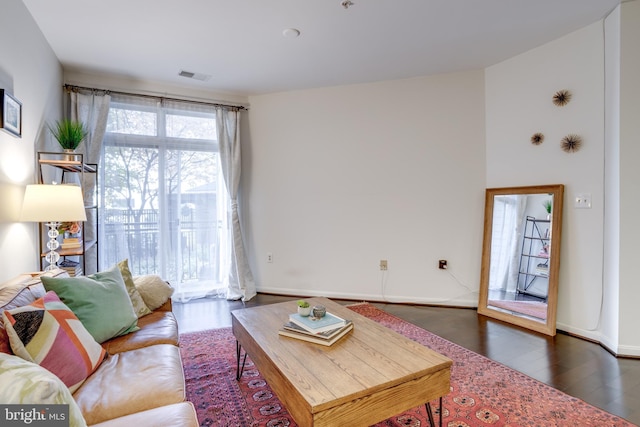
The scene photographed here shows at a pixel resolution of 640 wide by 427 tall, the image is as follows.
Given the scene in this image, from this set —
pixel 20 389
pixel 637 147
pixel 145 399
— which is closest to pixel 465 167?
pixel 637 147

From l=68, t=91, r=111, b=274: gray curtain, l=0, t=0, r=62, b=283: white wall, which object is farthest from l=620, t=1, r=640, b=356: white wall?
l=68, t=91, r=111, b=274: gray curtain

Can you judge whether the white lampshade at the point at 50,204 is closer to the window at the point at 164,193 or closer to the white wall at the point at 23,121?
the white wall at the point at 23,121

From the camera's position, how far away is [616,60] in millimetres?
2578

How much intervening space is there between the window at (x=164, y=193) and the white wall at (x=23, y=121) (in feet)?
2.92

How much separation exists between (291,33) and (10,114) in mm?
2053

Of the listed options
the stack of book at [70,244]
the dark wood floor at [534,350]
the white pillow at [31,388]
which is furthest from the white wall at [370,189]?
the white pillow at [31,388]

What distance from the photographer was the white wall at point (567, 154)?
278 cm

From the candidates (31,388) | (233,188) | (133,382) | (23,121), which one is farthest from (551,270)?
(23,121)

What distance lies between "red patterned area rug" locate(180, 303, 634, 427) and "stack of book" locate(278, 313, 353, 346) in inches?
17.8

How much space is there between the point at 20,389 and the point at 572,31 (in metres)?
4.06

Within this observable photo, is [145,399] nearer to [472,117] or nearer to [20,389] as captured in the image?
[20,389]

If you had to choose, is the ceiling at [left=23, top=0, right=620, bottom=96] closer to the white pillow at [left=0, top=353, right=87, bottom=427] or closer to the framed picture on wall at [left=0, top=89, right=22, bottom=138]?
the framed picture on wall at [left=0, top=89, right=22, bottom=138]

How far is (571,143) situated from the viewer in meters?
2.95

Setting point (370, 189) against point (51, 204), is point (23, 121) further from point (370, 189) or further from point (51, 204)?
point (370, 189)
